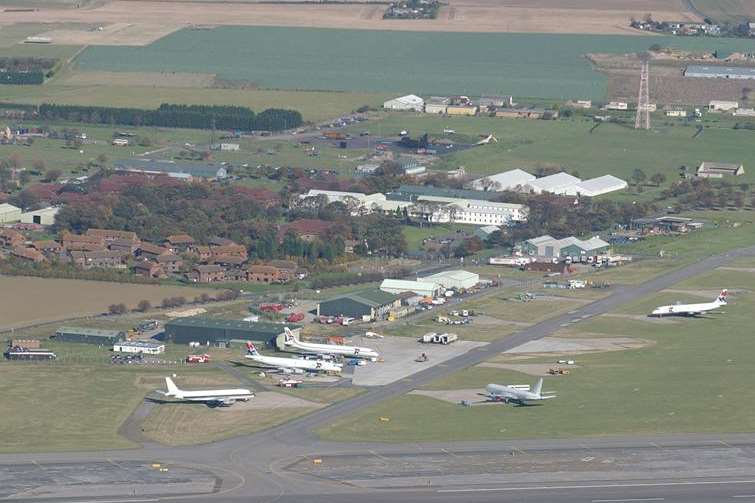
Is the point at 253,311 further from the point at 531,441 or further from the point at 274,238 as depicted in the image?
the point at 531,441

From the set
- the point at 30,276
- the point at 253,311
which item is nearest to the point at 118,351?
the point at 253,311

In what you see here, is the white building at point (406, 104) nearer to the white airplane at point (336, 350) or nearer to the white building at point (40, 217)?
the white building at point (40, 217)

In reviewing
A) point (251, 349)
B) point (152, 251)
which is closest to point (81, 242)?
point (152, 251)

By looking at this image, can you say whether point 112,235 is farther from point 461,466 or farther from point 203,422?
point 461,466

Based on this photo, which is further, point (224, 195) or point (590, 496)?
point (224, 195)

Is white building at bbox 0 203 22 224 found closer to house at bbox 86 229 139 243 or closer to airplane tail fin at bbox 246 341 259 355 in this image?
house at bbox 86 229 139 243

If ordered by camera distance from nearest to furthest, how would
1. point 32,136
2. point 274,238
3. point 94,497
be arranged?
point 94,497
point 274,238
point 32,136

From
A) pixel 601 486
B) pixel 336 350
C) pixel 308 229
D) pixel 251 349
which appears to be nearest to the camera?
pixel 601 486
